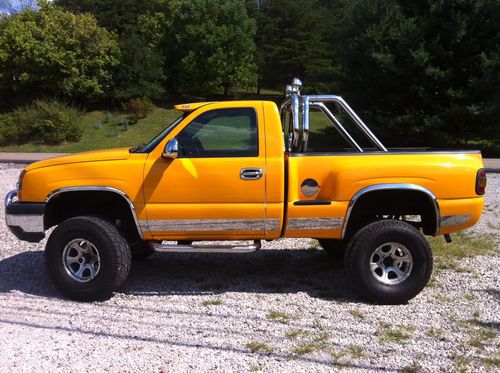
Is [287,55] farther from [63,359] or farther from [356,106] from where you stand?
[63,359]

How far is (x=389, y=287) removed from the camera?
5117mm

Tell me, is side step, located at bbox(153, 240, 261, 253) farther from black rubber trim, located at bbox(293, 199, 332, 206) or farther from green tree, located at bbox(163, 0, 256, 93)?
green tree, located at bbox(163, 0, 256, 93)

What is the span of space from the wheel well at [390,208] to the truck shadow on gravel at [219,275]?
28.2 inches

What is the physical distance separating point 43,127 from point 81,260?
2490 centimetres

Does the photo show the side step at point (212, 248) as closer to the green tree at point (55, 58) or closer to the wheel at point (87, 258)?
the wheel at point (87, 258)

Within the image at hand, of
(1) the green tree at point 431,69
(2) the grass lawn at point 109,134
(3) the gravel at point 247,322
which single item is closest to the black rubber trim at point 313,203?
(3) the gravel at point 247,322

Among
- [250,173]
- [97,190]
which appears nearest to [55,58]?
[97,190]

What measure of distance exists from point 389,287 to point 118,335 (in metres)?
2.56

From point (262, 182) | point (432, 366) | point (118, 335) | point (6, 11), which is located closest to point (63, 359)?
point (118, 335)

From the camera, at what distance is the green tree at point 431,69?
1828 cm

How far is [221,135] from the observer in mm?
5469

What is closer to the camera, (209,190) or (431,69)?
(209,190)

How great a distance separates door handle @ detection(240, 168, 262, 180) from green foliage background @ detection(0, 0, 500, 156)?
14.8m

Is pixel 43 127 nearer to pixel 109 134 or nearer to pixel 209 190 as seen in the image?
pixel 109 134
